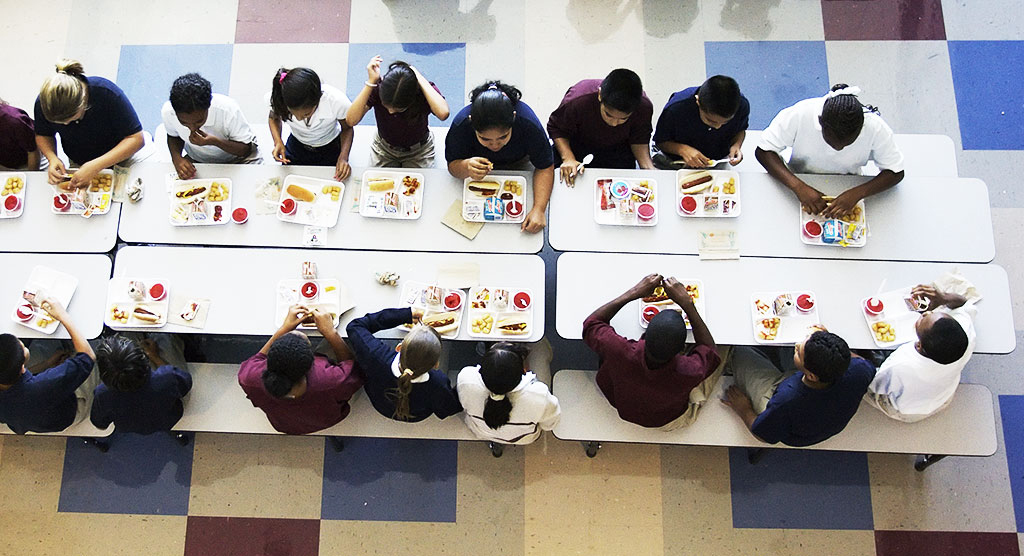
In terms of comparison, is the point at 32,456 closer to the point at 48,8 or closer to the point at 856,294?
the point at 48,8

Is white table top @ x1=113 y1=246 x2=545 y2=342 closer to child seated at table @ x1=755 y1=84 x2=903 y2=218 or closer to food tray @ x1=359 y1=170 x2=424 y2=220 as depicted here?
food tray @ x1=359 y1=170 x2=424 y2=220

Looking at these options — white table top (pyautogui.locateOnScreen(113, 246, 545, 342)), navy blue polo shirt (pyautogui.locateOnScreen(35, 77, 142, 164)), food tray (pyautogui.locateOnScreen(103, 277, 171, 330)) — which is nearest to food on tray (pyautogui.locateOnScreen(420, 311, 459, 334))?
white table top (pyautogui.locateOnScreen(113, 246, 545, 342))

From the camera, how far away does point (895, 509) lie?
3883 millimetres

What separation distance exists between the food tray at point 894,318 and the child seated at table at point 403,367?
6.46 feet

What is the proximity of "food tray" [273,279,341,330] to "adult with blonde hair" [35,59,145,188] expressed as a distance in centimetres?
114

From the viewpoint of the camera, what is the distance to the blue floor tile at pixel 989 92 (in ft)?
14.8

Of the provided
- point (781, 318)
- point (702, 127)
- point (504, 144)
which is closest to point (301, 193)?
point (504, 144)

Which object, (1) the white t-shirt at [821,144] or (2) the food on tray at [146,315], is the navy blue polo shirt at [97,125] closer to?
(2) the food on tray at [146,315]

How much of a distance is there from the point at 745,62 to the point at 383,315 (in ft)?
9.70

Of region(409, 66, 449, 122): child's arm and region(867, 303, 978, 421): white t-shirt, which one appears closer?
region(867, 303, 978, 421): white t-shirt

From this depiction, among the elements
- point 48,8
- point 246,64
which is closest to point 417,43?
point 246,64

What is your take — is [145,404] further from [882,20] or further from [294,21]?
[882,20]

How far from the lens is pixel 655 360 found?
3.05m

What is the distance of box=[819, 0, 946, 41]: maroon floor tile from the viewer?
15.4 feet
